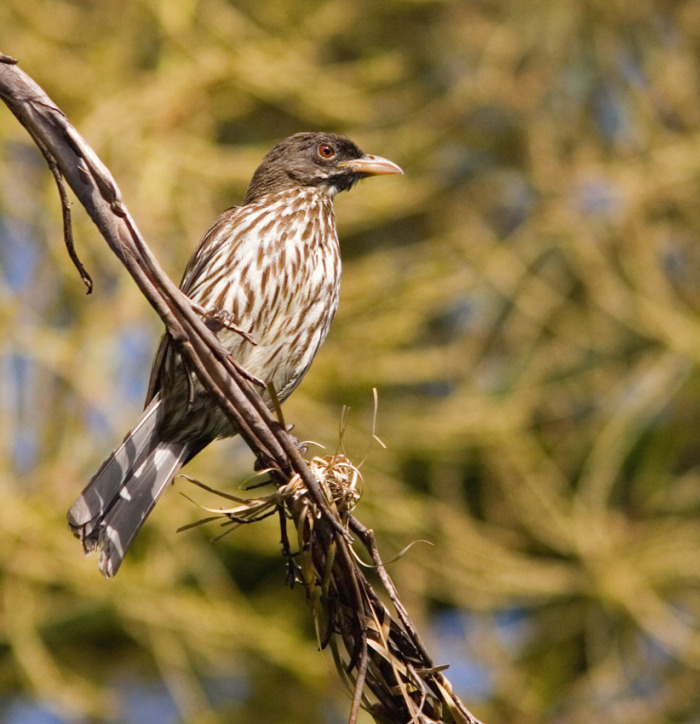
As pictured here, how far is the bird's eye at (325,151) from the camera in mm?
4723

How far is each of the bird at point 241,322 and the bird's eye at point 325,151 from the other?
0.22ft

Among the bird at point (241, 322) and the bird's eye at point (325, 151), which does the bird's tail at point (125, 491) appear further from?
the bird's eye at point (325, 151)

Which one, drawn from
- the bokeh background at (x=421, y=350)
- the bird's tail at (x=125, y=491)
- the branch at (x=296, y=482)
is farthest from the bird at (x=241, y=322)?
the bokeh background at (x=421, y=350)

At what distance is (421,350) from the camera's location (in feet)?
27.2

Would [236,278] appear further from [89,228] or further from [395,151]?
[395,151]

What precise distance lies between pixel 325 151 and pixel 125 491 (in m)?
1.86

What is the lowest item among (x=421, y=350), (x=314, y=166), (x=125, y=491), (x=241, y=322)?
(x=421, y=350)

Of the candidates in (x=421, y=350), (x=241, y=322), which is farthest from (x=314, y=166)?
(x=421, y=350)

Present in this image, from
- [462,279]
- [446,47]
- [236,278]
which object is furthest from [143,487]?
[446,47]

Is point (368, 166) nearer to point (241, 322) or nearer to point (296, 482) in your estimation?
point (241, 322)

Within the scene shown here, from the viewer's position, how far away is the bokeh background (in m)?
6.78

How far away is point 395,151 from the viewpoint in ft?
25.2

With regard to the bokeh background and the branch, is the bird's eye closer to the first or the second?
the bokeh background

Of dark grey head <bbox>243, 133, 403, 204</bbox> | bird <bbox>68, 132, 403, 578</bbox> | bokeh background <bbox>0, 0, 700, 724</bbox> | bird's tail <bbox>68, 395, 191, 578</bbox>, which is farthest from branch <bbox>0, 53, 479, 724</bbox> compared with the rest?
bokeh background <bbox>0, 0, 700, 724</bbox>
